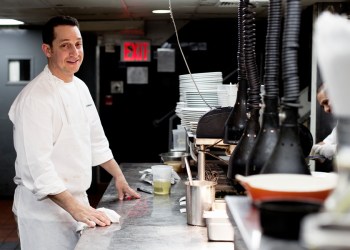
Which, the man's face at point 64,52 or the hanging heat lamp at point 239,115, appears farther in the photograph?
the man's face at point 64,52

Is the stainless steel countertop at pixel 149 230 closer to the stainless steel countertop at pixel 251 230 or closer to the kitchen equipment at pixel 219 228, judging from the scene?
the kitchen equipment at pixel 219 228

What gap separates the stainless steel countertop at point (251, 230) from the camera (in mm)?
1000

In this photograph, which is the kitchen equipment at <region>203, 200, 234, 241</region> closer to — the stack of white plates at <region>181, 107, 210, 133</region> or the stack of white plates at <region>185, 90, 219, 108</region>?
the stack of white plates at <region>181, 107, 210, 133</region>

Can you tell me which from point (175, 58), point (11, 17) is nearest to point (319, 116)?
point (175, 58)

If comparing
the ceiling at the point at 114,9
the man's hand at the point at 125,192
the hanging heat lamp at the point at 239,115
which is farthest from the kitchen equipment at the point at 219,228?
the ceiling at the point at 114,9

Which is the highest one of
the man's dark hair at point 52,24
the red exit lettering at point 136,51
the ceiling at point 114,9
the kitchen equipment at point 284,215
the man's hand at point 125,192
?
the ceiling at point 114,9

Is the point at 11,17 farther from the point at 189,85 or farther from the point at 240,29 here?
the point at 240,29

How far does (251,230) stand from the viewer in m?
1.18

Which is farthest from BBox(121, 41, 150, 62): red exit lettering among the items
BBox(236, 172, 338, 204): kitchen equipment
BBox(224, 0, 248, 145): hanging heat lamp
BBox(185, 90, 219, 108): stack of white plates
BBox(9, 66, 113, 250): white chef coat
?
BBox(236, 172, 338, 204): kitchen equipment

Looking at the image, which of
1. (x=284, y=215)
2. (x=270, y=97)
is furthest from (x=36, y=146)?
(x=284, y=215)

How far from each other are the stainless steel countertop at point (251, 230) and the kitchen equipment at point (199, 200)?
1204 mm

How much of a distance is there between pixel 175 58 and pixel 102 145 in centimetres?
609

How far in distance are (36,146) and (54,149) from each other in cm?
24

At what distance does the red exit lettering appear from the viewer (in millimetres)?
9742
